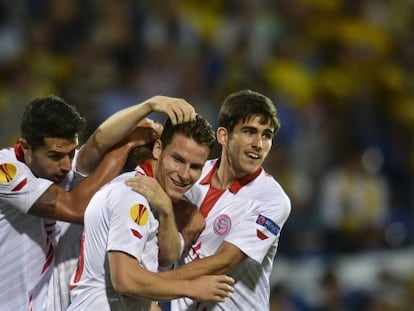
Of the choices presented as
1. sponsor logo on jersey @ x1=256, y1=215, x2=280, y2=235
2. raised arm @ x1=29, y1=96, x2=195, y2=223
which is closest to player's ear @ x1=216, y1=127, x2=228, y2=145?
raised arm @ x1=29, y1=96, x2=195, y2=223

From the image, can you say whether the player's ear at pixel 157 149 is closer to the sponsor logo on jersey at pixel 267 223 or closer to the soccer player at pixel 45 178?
the soccer player at pixel 45 178

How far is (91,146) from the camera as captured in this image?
5.77 m

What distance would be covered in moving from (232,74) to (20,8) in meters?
2.47

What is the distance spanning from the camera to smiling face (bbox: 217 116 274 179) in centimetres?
567

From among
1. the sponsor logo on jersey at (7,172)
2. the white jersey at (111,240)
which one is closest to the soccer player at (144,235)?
the white jersey at (111,240)

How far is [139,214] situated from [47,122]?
82cm

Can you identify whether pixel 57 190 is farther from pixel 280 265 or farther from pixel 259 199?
pixel 280 265

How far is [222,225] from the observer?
575cm

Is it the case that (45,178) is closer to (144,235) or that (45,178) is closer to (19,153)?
(19,153)

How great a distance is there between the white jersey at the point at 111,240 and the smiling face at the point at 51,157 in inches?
15.8

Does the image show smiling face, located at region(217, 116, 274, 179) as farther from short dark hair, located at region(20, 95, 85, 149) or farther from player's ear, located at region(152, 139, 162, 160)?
short dark hair, located at region(20, 95, 85, 149)

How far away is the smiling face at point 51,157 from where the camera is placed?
A: 5.57 meters

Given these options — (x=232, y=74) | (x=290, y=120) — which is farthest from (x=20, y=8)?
(x=290, y=120)

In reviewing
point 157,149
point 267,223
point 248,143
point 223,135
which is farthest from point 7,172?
point 267,223
